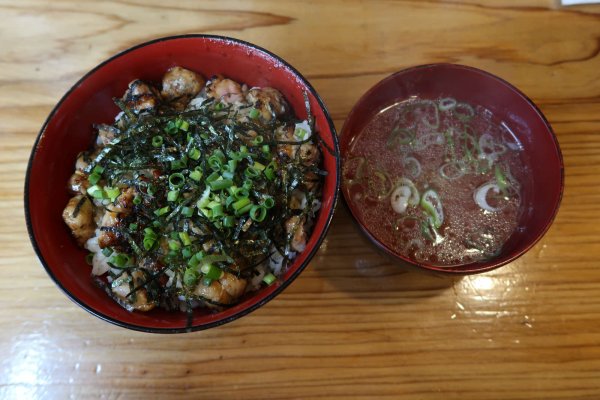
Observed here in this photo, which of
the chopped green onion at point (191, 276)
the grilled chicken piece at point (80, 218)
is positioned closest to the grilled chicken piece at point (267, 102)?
the chopped green onion at point (191, 276)

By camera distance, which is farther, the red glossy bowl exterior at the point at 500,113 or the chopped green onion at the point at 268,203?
the red glossy bowl exterior at the point at 500,113

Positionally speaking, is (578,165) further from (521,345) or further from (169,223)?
(169,223)

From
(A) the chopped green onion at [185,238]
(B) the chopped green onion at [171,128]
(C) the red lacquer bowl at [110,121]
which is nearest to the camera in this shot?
(C) the red lacquer bowl at [110,121]

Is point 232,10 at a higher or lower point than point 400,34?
lower

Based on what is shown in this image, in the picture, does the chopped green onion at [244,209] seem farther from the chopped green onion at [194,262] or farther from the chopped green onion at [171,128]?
the chopped green onion at [171,128]

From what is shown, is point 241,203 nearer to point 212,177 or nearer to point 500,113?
point 212,177

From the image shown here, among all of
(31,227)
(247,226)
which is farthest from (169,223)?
(31,227)
